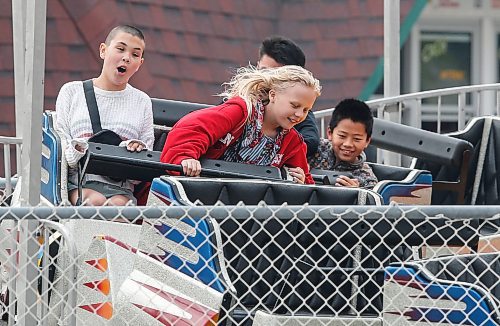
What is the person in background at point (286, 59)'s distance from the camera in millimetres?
6414

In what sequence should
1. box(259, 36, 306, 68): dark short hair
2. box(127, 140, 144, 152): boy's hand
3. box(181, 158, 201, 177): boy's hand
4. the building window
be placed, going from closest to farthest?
box(181, 158, 201, 177): boy's hand < box(127, 140, 144, 152): boy's hand < box(259, 36, 306, 68): dark short hair < the building window

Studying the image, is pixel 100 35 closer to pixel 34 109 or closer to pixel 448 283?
pixel 34 109

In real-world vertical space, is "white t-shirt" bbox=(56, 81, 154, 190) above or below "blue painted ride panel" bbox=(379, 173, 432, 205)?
above

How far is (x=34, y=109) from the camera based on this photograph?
16.3 feet

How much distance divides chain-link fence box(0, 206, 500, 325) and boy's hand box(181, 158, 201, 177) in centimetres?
28

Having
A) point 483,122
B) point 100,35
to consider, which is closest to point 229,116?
point 483,122

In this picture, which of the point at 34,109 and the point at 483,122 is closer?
the point at 34,109

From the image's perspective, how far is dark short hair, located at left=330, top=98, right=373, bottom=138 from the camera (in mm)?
6285

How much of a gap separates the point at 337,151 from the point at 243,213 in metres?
1.99

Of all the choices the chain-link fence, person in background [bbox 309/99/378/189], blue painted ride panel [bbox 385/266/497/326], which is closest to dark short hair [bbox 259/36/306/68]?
person in background [bbox 309/99/378/189]

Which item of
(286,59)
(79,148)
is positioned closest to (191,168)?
(79,148)

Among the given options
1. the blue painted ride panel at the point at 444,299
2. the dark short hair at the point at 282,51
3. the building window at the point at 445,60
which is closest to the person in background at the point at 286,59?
the dark short hair at the point at 282,51

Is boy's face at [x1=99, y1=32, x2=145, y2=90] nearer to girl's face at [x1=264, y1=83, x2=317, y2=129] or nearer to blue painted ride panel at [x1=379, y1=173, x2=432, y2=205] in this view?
girl's face at [x1=264, y1=83, x2=317, y2=129]

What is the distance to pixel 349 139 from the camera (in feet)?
20.6
